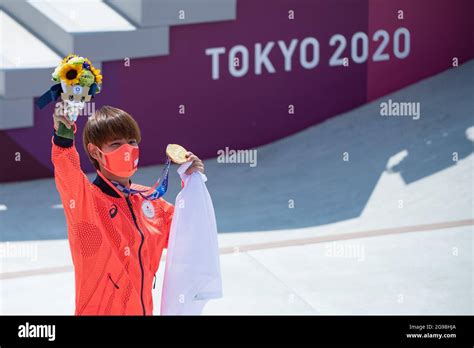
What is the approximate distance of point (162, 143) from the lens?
452 inches

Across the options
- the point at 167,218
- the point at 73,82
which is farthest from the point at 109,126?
the point at 167,218

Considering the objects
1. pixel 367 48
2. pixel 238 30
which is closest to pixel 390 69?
pixel 367 48

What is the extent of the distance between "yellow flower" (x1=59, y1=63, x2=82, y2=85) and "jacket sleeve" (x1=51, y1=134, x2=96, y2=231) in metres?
0.30

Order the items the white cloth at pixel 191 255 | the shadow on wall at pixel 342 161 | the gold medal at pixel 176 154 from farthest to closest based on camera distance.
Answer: the shadow on wall at pixel 342 161, the white cloth at pixel 191 255, the gold medal at pixel 176 154

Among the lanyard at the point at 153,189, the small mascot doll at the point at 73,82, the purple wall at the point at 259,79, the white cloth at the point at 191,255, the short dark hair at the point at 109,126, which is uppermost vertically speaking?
the purple wall at the point at 259,79

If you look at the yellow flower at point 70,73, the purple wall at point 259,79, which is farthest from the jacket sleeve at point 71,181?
the purple wall at point 259,79

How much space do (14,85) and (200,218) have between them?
6125 millimetres

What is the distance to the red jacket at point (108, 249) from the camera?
4422 millimetres

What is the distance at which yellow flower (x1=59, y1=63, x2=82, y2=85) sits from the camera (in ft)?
14.6

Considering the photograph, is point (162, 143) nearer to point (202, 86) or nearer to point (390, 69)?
point (202, 86)

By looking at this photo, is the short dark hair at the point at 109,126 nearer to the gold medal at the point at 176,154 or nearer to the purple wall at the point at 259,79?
the gold medal at the point at 176,154

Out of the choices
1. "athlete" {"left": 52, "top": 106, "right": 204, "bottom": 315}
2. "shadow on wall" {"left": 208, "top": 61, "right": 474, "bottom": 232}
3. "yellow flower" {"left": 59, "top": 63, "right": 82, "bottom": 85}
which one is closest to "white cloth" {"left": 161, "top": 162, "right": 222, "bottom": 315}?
"athlete" {"left": 52, "top": 106, "right": 204, "bottom": 315}

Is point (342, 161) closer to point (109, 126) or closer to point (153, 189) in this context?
point (153, 189)

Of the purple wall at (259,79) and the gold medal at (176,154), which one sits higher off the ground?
the purple wall at (259,79)
